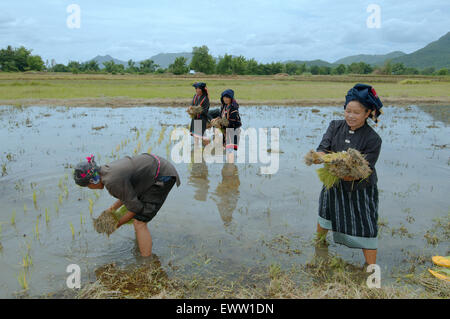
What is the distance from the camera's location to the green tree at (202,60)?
209ft

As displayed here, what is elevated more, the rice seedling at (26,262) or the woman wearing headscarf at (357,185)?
the woman wearing headscarf at (357,185)

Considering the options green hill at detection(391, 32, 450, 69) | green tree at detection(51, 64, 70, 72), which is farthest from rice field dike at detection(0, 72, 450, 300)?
green hill at detection(391, 32, 450, 69)

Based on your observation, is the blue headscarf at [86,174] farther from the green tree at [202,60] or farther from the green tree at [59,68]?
the green tree at [202,60]

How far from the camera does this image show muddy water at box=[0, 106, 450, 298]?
350 cm

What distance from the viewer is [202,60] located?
6394cm

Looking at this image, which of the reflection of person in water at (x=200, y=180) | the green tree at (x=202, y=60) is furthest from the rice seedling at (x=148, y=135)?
the green tree at (x=202, y=60)

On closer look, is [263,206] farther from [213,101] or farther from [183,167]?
[213,101]

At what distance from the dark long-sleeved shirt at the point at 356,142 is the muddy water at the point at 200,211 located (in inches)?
37.1

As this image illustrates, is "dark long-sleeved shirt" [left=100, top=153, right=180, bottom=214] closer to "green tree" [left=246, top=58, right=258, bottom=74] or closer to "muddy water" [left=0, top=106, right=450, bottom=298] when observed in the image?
"muddy water" [left=0, top=106, right=450, bottom=298]

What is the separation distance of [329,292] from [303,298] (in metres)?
0.22

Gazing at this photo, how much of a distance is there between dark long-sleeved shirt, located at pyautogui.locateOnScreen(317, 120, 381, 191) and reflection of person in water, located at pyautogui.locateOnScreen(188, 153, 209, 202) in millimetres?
2406

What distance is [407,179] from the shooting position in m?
6.21

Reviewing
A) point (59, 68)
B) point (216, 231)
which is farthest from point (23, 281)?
point (59, 68)

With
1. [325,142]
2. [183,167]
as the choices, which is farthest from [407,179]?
[183,167]
